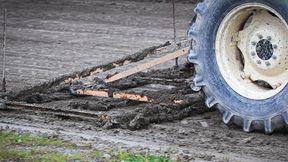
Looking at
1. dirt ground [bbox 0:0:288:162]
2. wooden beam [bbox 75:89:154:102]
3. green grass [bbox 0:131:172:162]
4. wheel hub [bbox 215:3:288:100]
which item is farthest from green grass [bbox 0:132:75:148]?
wheel hub [bbox 215:3:288:100]

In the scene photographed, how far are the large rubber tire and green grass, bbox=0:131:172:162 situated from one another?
947 millimetres

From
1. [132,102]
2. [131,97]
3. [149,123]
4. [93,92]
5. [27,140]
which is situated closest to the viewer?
[27,140]

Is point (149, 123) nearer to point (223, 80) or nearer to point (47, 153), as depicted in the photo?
point (223, 80)

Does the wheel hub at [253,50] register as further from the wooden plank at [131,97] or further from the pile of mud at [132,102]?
the wooden plank at [131,97]

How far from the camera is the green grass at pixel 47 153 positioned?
5.74 m

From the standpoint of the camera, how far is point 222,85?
652 cm

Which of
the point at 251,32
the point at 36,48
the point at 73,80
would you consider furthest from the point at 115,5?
the point at 251,32

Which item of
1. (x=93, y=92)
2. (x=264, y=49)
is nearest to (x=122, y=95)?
(x=93, y=92)

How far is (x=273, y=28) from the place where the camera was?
6.35 m

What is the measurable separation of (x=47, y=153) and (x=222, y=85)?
5.23 feet

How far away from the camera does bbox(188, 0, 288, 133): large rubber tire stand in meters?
6.09

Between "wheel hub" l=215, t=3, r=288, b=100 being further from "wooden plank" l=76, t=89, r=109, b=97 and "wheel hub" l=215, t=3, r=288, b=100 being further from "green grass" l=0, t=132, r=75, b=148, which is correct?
"green grass" l=0, t=132, r=75, b=148

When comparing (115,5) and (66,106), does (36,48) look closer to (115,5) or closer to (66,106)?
(66,106)

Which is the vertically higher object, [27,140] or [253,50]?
[253,50]
